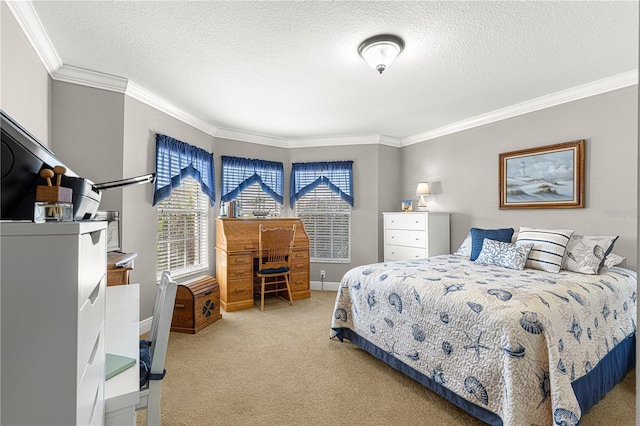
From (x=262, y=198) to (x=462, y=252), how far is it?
297 cm

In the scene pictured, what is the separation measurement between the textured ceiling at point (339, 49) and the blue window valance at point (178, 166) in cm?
49

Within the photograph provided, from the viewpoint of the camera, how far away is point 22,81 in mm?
2062

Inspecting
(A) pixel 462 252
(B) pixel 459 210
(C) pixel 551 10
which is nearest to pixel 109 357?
(C) pixel 551 10

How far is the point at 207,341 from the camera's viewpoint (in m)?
2.89

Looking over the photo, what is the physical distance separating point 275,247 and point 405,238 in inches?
71.0

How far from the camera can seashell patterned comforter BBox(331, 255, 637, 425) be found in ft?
4.98

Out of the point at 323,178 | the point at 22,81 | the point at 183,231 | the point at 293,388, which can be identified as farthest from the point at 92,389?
the point at 323,178

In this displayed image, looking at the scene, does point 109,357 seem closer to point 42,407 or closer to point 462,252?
point 42,407

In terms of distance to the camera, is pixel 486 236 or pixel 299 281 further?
pixel 299 281

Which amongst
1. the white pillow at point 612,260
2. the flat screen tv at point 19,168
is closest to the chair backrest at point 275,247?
the flat screen tv at point 19,168

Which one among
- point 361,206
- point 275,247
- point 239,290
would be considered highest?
point 361,206

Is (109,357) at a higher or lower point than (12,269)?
lower

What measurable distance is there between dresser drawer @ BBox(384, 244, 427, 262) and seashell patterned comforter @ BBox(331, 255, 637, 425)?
1.29 m

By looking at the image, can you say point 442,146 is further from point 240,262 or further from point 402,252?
point 240,262
